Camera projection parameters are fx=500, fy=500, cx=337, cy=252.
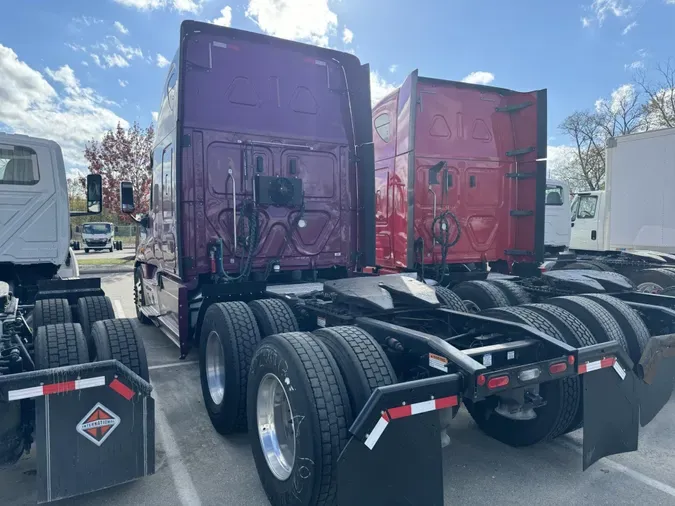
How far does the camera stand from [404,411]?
7.37 ft

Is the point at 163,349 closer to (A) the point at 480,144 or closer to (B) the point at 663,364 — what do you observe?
(A) the point at 480,144

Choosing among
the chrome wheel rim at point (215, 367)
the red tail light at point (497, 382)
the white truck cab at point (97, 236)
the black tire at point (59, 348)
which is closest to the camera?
the red tail light at point (497, 382)

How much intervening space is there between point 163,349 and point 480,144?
514cm

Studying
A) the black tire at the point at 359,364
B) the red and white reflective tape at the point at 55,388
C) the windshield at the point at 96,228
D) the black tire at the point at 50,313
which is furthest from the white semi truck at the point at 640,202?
the windshield at the point at 96,228

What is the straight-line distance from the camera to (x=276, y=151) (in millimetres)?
5352

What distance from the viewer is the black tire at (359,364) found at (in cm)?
255

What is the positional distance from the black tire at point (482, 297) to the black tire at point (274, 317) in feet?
6.29

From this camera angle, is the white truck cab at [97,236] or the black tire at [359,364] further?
the white truck cab at [97,236]

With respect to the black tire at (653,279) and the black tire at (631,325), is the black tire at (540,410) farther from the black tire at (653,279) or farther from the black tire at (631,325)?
the black tire at (653,279)

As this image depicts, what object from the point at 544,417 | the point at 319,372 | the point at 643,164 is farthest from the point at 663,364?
the point at 643,164

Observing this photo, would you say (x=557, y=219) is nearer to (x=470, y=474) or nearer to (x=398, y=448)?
(x=470, y=474)

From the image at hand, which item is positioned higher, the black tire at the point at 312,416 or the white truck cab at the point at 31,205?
the white truck cab at the point at 31,205

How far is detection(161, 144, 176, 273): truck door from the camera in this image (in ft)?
17.3

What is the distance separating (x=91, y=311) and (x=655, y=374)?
424 cm
